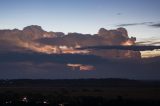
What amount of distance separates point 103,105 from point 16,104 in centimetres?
1917

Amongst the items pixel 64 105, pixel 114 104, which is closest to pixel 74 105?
pixel 64 105

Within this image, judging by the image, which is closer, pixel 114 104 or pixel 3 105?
pixel 3 105

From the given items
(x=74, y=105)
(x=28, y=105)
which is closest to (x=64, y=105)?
(x=74, y=105)

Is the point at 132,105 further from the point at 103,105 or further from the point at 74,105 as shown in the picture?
the point at 74,105

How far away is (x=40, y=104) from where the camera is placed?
94.4 meters

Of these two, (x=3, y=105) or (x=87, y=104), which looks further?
(x=87, y=104)

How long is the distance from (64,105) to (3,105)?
1383 centimetres

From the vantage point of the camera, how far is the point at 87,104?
9706 centimetres

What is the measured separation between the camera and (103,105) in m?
93.7

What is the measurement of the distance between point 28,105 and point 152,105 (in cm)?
2682

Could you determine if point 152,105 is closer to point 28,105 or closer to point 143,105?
point 143,105

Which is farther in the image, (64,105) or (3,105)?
(64,105)

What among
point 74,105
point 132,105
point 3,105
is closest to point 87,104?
point 74,105

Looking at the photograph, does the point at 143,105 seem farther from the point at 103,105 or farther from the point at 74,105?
the point at 74,105
